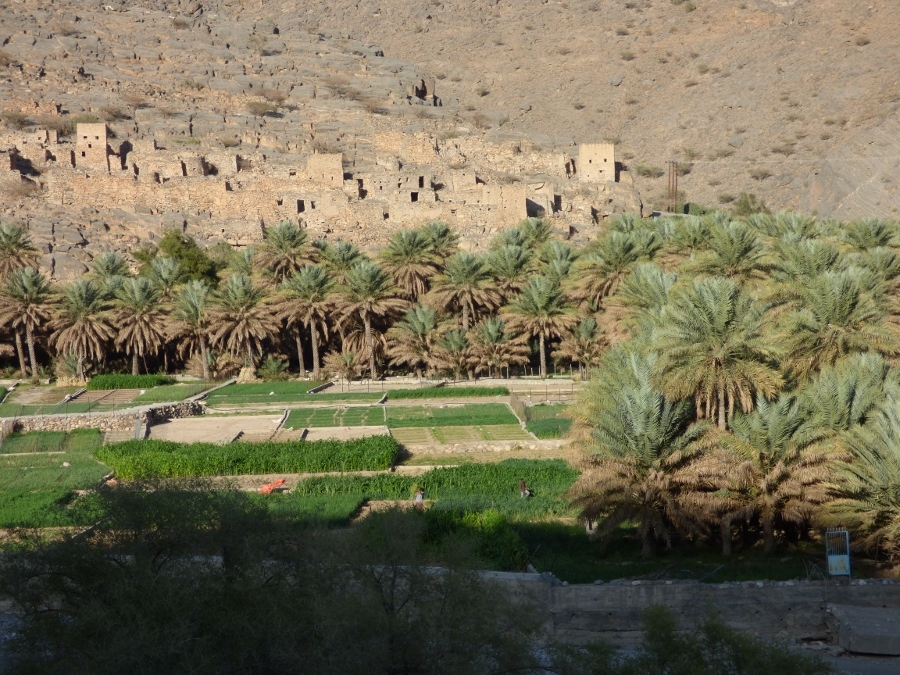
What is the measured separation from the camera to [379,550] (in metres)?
11.6

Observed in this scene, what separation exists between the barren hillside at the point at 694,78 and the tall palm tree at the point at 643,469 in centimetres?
4087

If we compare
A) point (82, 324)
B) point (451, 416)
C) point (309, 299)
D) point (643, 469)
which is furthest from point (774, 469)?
point (82, 324)

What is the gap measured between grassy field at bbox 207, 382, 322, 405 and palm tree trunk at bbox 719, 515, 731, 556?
1651cm

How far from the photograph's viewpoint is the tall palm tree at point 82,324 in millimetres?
32031

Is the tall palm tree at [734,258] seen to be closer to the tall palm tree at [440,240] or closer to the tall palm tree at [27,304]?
the tall palm tree at [440,240]

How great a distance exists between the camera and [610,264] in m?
32.1

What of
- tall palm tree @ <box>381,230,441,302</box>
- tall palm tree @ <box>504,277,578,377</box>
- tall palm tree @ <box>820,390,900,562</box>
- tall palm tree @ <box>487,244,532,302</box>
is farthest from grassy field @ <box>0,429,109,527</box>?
tall palm tree @ <box>487,244,532,302</box>

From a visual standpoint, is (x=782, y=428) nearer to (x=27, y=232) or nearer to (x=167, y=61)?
(x=27, y=232)

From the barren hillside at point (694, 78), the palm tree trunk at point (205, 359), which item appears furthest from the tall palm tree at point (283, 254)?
the barren hillside at point (694, 78)

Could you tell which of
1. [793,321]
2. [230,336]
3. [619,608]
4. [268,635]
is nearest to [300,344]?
[230,336]

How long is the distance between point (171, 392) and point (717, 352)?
18491mm

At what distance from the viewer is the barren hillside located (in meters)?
68.8

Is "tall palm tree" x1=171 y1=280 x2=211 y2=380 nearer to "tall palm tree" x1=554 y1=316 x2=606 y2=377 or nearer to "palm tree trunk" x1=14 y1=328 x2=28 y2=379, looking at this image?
"palm tree trunk" x1=14 y1=328 x2=28 y2=379

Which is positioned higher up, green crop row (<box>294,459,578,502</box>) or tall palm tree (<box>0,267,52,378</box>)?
tall palm tree (<box>0,267,52,378</box>)
